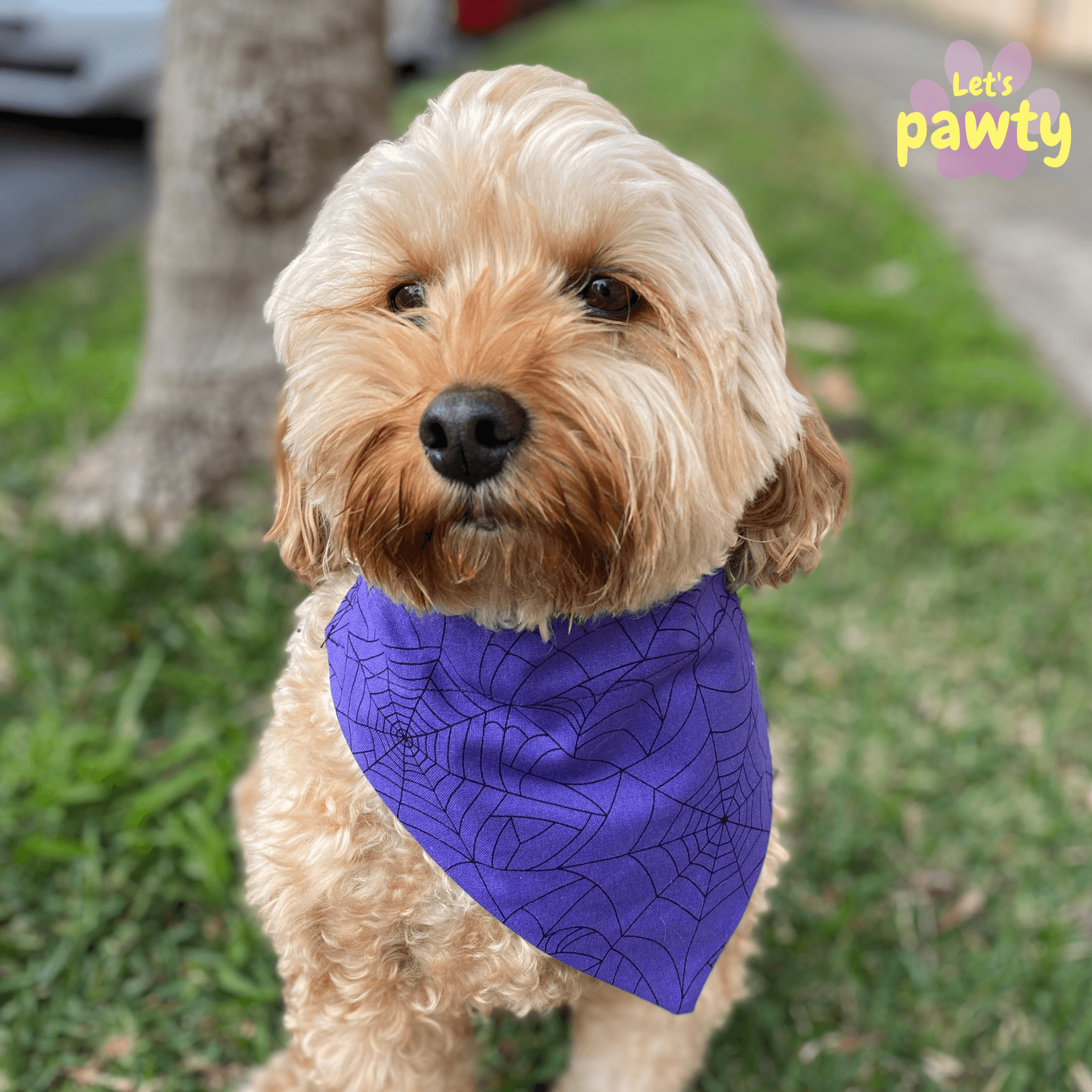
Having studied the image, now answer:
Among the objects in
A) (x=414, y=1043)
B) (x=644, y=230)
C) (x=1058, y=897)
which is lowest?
(x=1058, y=897)

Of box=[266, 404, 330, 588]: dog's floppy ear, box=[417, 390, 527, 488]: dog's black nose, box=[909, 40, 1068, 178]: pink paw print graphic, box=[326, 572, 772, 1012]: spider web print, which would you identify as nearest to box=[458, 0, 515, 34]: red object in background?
box=[909, 40, 1068, 178]: pink paw print graphic

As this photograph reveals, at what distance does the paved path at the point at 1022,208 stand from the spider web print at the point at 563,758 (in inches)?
177

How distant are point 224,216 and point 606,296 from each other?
253 centimetres

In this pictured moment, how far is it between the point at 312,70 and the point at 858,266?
463cm

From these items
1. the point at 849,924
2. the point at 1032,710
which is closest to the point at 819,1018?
the point at 849,924

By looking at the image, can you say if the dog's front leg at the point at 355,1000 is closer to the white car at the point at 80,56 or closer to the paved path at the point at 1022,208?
the paved path at the point at 1022,208

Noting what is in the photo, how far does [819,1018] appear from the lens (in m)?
2.48

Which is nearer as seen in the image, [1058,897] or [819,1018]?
[819,1018]

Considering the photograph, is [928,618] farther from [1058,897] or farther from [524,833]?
[524,833]

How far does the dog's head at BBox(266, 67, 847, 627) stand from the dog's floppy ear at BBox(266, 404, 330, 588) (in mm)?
142

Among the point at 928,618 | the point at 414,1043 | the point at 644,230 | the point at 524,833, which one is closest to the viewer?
the point at 644,230

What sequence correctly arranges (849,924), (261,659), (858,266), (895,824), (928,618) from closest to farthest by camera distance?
(849,924) < (895,824) < (261,659) < (928,618) < (858,266)

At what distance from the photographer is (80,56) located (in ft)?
26.9

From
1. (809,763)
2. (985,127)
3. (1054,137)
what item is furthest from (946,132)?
(809,763)
